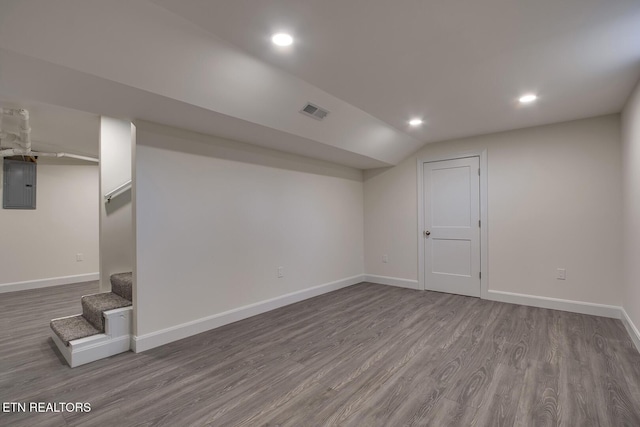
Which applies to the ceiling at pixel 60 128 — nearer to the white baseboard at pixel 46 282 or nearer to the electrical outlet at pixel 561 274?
the white baseboard at pixel 46 282

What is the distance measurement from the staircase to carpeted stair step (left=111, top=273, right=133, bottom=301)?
1cm

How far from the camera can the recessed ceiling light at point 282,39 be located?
6.70ft

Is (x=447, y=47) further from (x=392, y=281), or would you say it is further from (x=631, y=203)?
(x=392, y=281)

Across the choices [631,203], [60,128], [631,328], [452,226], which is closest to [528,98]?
[631,203]

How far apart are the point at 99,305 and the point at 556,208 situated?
5.28 metres

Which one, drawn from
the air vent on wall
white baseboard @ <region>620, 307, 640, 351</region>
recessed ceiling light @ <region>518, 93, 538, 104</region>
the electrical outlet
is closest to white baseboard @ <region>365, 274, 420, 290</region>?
the electrical outlet

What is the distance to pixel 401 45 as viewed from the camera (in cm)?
216

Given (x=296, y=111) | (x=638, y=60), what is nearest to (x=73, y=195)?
(x=296, y=111)

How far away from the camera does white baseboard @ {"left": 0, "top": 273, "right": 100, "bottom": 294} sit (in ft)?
16.1

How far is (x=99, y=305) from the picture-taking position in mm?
2873

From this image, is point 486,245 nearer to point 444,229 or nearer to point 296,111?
point 444,229

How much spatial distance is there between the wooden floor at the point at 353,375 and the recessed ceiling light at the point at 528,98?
2396 millimetres

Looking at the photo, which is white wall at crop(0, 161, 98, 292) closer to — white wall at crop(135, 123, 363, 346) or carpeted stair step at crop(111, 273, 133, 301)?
carpeted stair step at crop(111, 273, 133, 301)

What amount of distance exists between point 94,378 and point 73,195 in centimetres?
468
